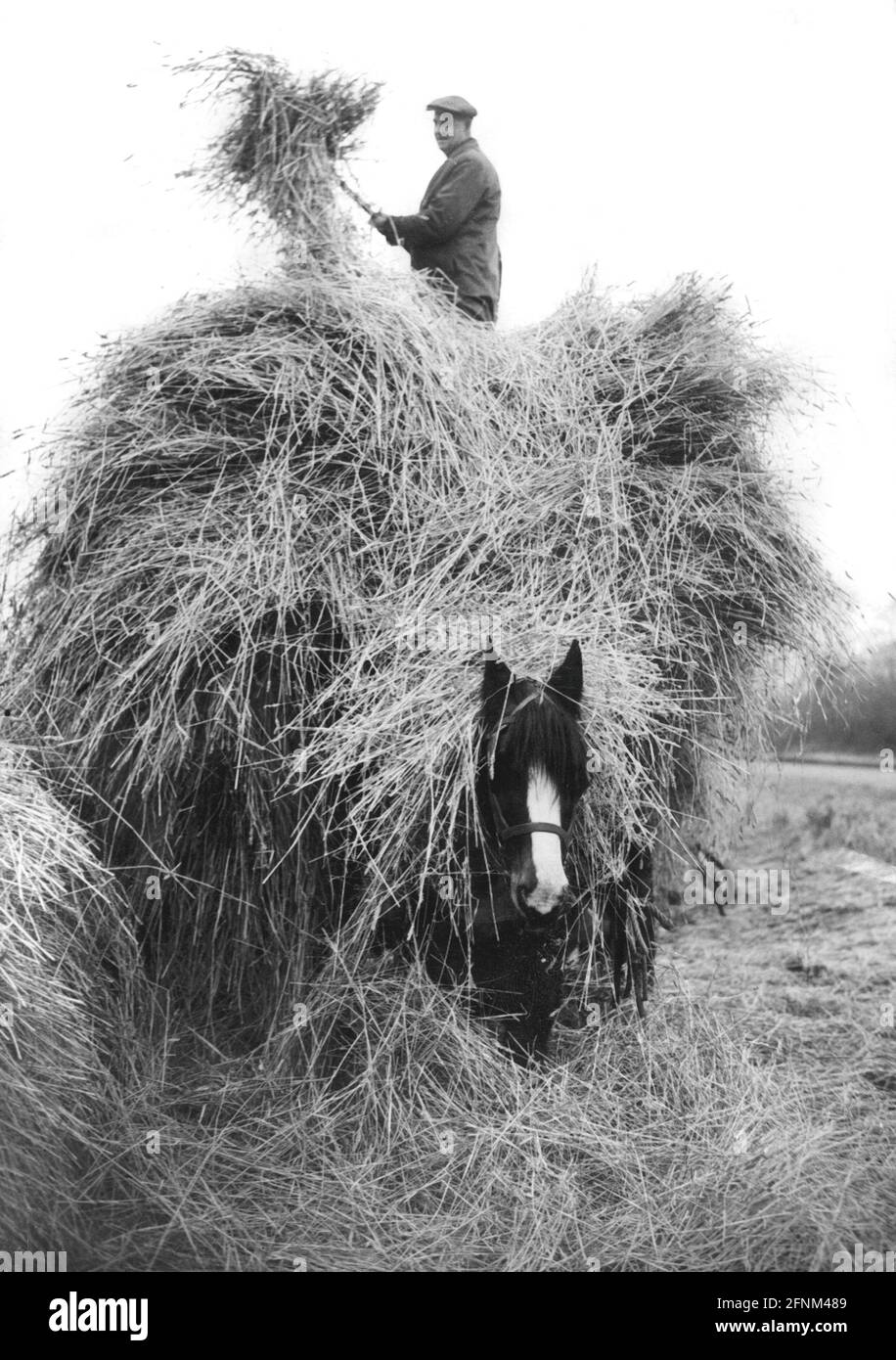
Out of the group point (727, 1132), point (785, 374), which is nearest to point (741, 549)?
point (785, 374)

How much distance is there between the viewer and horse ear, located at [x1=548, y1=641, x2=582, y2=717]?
2.80 meters

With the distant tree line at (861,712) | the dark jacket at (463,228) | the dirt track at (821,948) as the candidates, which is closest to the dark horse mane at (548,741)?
the distant tree line at (861,712)

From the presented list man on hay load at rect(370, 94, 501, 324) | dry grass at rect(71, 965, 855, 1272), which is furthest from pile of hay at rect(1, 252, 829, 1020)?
man on hay load at rect(370, 94, 501, 324)

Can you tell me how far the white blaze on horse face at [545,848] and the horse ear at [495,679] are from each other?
0.20 m

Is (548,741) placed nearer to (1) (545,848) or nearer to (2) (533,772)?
(2) (533,772)

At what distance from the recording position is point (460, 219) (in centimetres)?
397

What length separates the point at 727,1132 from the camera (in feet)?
9.97

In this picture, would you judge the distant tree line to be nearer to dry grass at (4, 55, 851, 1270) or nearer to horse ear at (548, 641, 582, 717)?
dry grass at (4, 55, 851, 1270)

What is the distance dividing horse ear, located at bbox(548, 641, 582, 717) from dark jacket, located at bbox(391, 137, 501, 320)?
5.42 ft

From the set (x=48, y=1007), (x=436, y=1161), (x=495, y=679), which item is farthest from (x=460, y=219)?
(x=436, y=1161)

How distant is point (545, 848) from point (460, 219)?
2272 millimetres

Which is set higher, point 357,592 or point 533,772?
point 357,592

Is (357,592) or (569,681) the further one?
(357,592)
